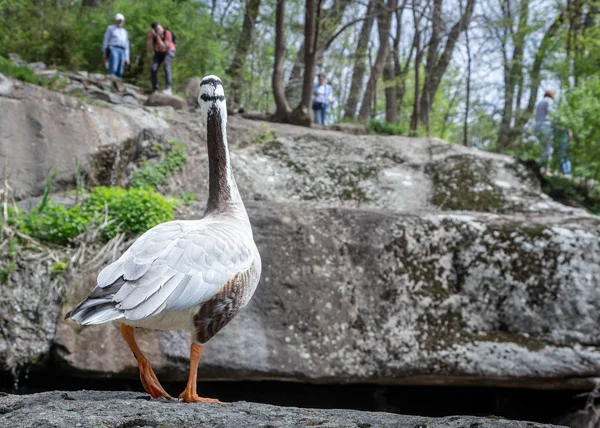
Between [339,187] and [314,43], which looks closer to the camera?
[339,187]

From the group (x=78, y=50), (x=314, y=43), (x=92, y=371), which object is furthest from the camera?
(x=78, y=50)

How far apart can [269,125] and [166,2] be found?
315 inches

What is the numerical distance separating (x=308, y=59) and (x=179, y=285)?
9254 millimetres

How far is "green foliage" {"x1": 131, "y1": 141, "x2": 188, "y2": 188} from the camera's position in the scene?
8367 millimetres

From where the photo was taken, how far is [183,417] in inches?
103

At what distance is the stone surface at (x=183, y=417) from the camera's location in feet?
8.32

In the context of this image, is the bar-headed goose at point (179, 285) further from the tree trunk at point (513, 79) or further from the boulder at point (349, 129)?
the tree trunk at point (513, 79)

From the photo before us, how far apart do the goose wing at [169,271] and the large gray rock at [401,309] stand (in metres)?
2.35

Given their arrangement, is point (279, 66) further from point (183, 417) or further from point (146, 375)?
point (183, 417)

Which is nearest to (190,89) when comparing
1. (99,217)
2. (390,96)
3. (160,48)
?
(160,48)

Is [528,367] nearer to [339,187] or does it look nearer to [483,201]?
[483,201]

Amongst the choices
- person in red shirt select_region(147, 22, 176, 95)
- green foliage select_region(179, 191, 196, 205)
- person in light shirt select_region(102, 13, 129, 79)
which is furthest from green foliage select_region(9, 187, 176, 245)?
person in light shirt select_region(102, 13, 129, 79)

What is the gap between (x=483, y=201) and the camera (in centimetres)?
875

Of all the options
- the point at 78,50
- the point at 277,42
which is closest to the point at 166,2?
the point at 78,50
